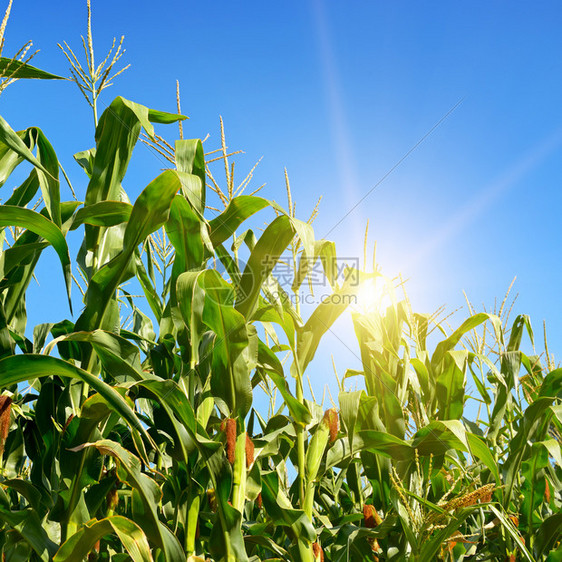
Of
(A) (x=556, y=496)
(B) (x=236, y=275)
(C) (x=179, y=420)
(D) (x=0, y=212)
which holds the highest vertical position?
(D) (x=0, y=212)

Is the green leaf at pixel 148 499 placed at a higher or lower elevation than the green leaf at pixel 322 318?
lower

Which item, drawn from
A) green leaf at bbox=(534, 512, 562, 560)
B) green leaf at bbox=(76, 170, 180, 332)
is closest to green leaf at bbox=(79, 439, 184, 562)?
green leaf at bbox=(76, 170, 180, 332)

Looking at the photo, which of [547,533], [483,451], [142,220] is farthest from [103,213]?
[547,533]

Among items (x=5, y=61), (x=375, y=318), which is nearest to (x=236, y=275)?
(x=375, y=318)

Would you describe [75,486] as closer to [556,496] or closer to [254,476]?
[254,476]

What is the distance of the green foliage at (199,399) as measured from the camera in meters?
1.25

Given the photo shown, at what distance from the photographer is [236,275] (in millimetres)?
1466

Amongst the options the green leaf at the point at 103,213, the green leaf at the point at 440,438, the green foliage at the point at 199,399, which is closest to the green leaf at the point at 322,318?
the green foliage at the point at 199,399

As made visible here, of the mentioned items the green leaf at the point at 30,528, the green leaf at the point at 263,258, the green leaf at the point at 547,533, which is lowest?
the green leaf at the point at 547,533

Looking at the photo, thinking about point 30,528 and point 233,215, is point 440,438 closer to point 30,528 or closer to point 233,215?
point 233,215

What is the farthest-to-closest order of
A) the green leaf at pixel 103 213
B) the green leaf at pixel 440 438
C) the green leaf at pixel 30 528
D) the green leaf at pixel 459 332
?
the green leaf at pixel 459 332, the green leaf at pixel 440 438, the green leaf at pixel 103 213, the green leaf at pixel 30 528

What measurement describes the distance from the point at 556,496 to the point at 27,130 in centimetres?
246

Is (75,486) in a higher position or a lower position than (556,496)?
higher

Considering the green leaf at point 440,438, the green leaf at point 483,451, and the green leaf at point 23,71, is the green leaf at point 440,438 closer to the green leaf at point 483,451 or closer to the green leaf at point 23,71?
the green leaf at point 483,451
